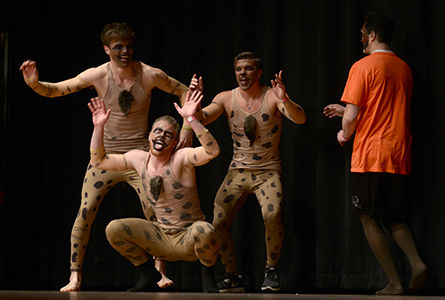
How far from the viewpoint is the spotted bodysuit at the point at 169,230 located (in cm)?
421

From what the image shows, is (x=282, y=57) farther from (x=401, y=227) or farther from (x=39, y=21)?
(x=39, y=21)

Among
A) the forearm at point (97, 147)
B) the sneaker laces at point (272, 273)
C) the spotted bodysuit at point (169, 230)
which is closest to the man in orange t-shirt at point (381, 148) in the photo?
the sneaker laces at point (272, 273)

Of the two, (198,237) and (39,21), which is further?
(39,21)

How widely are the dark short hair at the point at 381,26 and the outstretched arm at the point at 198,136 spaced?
49.2 inches

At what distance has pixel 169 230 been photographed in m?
4.32

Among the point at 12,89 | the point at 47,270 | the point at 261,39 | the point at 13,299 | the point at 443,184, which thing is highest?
the point at 261,39

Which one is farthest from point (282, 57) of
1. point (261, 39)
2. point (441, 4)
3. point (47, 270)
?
point (47, 270)

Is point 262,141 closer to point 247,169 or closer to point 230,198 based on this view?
point 247,169

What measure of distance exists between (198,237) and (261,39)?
1.96 meters

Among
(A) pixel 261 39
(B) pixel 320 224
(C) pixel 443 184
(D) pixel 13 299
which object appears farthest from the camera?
(A) pixel 261 39

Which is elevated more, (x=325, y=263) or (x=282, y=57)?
(x=282, y=57)

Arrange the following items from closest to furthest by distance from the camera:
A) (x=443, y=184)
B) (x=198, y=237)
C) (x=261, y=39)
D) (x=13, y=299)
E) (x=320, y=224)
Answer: (x=13, y=299) < (x=198, y=237) < (x=443, y=184) < (x=320, y=224) < (x=261, y=39)

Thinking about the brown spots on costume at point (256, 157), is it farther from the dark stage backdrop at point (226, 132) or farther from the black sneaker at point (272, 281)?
the black sneaker at point (272, 281)

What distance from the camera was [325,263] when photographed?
5.00 metres
